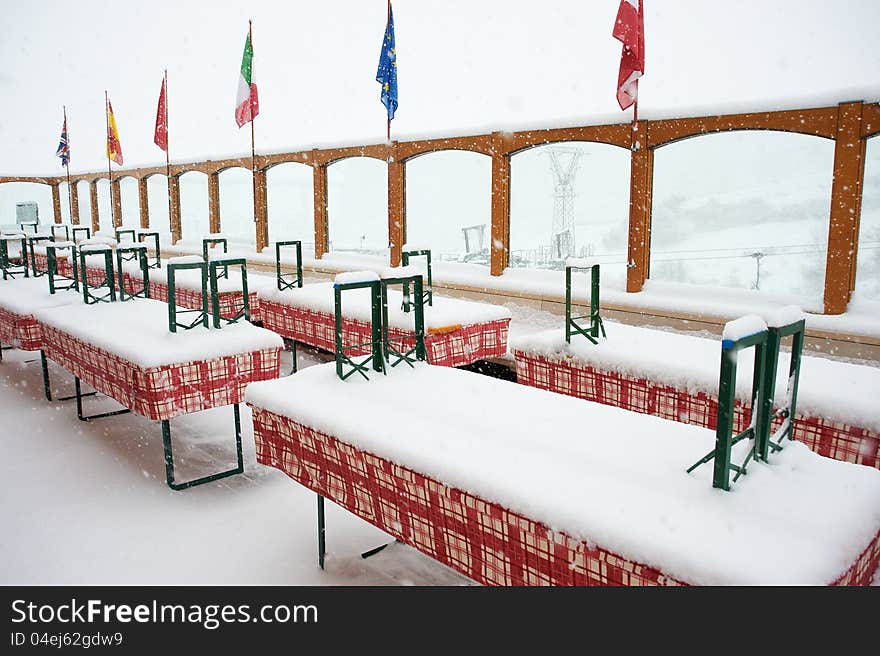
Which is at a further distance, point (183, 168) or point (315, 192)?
point (183, 168)

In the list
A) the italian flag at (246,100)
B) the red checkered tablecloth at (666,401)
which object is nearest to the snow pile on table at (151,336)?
the red checkered tablecloth at (666,401)

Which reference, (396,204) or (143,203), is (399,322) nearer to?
(396,204)

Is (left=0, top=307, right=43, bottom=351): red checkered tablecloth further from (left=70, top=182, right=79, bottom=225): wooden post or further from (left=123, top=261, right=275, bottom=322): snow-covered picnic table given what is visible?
(left=70, top=182, right=79, bottom=225): wooden post

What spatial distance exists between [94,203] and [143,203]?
4.57m

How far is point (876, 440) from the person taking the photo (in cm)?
383

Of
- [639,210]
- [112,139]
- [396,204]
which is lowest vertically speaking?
[639,210]

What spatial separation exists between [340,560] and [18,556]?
212 cm

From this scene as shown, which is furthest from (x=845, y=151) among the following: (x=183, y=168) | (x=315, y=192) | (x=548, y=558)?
(x=183, y=168)

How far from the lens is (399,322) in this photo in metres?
7.08

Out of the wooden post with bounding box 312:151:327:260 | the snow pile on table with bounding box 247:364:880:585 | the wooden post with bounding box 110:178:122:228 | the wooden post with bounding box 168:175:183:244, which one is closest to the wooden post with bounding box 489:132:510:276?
the wooden post with bounding box 312:151:327:260

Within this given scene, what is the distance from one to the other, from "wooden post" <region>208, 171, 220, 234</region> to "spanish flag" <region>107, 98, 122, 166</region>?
3.80 metres

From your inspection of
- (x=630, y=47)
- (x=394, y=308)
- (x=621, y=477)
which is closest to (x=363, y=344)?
(x=621, y=477)

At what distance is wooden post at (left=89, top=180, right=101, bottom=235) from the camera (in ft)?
76.7

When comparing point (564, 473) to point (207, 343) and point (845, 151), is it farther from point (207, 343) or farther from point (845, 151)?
point (845, 151)
